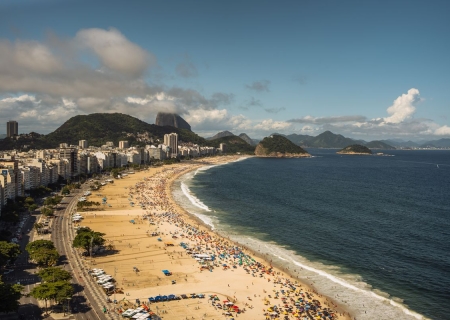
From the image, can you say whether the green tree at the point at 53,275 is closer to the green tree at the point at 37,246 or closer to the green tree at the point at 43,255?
the green tree at the point at 43,255

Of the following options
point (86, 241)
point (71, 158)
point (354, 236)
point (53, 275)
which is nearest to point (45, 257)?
point (86, 241)

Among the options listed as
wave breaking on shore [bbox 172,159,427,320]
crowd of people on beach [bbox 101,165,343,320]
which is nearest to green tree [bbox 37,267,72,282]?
crowd of people on beach [bbox 101,165,343,320]

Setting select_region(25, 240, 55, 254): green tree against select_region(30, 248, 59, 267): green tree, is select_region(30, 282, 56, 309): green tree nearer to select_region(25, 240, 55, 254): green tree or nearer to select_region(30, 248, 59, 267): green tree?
select_region(30, 248, 59, 267): green tree

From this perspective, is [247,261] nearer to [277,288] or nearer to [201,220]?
[277,288]

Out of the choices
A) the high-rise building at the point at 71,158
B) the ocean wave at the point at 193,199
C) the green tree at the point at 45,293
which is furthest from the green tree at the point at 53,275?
the high-rise building at the point at 71,158

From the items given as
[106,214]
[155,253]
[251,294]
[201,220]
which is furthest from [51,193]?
[251,294]
